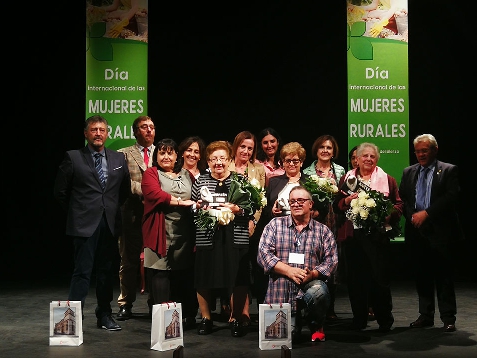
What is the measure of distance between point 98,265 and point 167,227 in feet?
1.91

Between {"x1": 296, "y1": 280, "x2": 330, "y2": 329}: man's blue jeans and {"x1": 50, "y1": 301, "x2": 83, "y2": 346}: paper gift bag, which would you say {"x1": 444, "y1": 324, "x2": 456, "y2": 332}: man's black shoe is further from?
{"x1": 50, "y1": 301, "x2": 83, "y2": 346}: paper gift bag

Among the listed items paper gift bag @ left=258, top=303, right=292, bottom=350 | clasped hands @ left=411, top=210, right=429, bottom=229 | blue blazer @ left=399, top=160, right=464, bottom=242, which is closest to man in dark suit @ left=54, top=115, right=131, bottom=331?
paper gift bag @ left=258, top=303, right=292, bottom=350

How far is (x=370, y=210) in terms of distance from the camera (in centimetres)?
524

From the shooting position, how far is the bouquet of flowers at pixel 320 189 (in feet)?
17.9

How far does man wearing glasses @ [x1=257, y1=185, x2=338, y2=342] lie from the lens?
16.2 feet

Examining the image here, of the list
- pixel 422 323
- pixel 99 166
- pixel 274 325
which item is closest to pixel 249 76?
pixel 99 166

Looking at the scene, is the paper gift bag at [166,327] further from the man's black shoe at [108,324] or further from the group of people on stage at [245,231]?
the man's black shoe at [108,324]

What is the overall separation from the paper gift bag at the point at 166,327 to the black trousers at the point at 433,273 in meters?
2.02

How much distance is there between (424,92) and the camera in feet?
28.2

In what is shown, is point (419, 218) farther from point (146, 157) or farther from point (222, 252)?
point (146, 157)

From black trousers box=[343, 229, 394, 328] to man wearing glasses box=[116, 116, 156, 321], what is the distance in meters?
1.80

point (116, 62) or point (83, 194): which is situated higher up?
point (116, 62)

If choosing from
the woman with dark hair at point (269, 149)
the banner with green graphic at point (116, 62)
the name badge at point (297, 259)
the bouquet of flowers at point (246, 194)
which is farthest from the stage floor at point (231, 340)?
the banner with green graphic at point (116, 62)

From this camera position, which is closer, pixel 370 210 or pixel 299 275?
pixel 299 275
